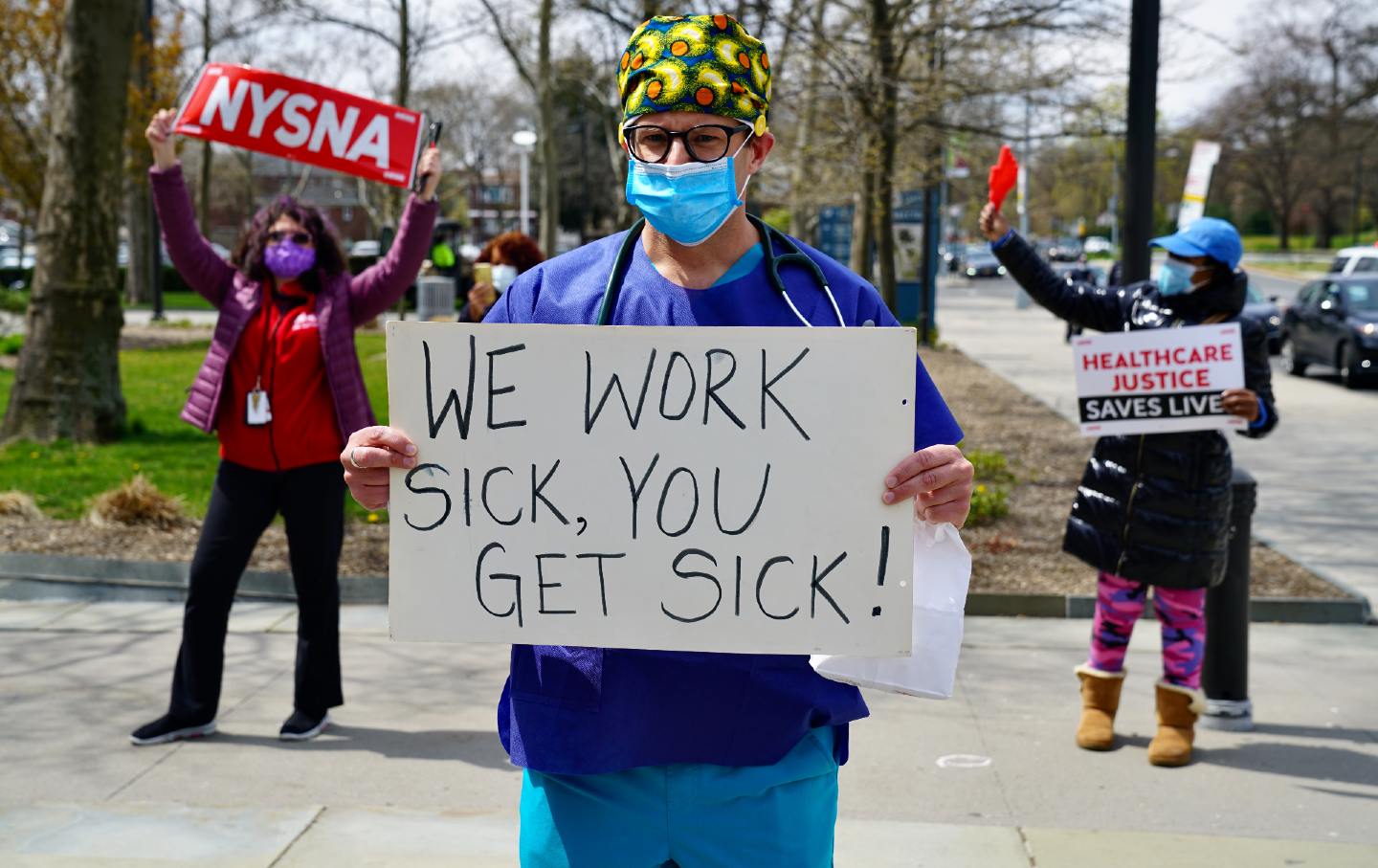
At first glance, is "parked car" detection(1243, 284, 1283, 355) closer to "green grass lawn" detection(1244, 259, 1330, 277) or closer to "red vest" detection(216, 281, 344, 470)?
"red vest" detection(216, 281, 344, 470)

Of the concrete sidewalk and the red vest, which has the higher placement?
the red vest

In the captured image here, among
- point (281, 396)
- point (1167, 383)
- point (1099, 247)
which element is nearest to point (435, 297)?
point (281, 396)

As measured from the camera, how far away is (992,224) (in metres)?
5.46

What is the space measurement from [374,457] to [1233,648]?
4.54m

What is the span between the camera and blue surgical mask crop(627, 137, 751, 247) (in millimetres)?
2320

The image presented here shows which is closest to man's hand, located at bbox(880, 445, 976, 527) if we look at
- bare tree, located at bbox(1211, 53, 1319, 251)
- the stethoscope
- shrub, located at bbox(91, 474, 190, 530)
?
the stethoscope

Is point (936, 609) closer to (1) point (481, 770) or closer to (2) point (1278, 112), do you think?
(1) point (481, 770)

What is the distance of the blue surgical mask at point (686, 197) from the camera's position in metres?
2.32

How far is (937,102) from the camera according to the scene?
13320 mm

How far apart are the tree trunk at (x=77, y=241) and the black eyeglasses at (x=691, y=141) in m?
9.97

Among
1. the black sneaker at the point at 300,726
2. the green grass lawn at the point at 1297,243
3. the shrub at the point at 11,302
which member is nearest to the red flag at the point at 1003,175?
the black sneaker at the point at 300,726

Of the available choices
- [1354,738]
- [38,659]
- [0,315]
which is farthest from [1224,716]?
[0,315]

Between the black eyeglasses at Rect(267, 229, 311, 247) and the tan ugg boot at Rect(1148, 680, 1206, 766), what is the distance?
351 cm

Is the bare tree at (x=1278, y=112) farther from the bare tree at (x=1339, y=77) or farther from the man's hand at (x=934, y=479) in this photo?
the man's hand at (x=934, y=479)
